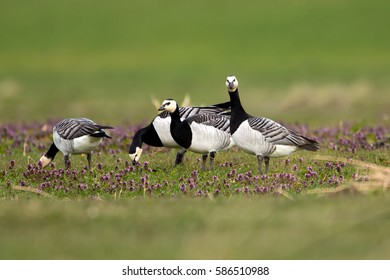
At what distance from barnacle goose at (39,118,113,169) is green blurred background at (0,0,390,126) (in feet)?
33.0

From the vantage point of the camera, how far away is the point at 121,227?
29.3 ft

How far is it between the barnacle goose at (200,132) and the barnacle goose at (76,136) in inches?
Result: 45.7

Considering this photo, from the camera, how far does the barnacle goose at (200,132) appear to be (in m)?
14.6

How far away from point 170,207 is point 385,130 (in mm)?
10864

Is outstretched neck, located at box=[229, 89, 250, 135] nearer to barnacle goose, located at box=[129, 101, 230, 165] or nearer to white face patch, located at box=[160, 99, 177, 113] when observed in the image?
white face patch, located at box=[160, 99, 177, 113]

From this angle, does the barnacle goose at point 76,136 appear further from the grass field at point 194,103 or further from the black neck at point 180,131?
the black neck at point 180,131

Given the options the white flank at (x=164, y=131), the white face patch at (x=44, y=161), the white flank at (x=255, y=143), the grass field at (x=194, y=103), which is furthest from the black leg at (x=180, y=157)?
the white face patch at (x=44, y=161)

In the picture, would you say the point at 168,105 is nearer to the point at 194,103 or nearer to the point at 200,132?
the point at 200,132

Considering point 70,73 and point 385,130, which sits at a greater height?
point 70,73

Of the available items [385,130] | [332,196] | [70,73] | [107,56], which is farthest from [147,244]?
[107,56]

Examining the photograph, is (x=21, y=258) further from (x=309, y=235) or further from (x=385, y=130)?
(x=385, y=130)

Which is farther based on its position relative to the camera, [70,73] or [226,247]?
[70,73]

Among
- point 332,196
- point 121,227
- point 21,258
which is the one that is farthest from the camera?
point 332,196

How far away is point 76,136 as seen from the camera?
14.7m
